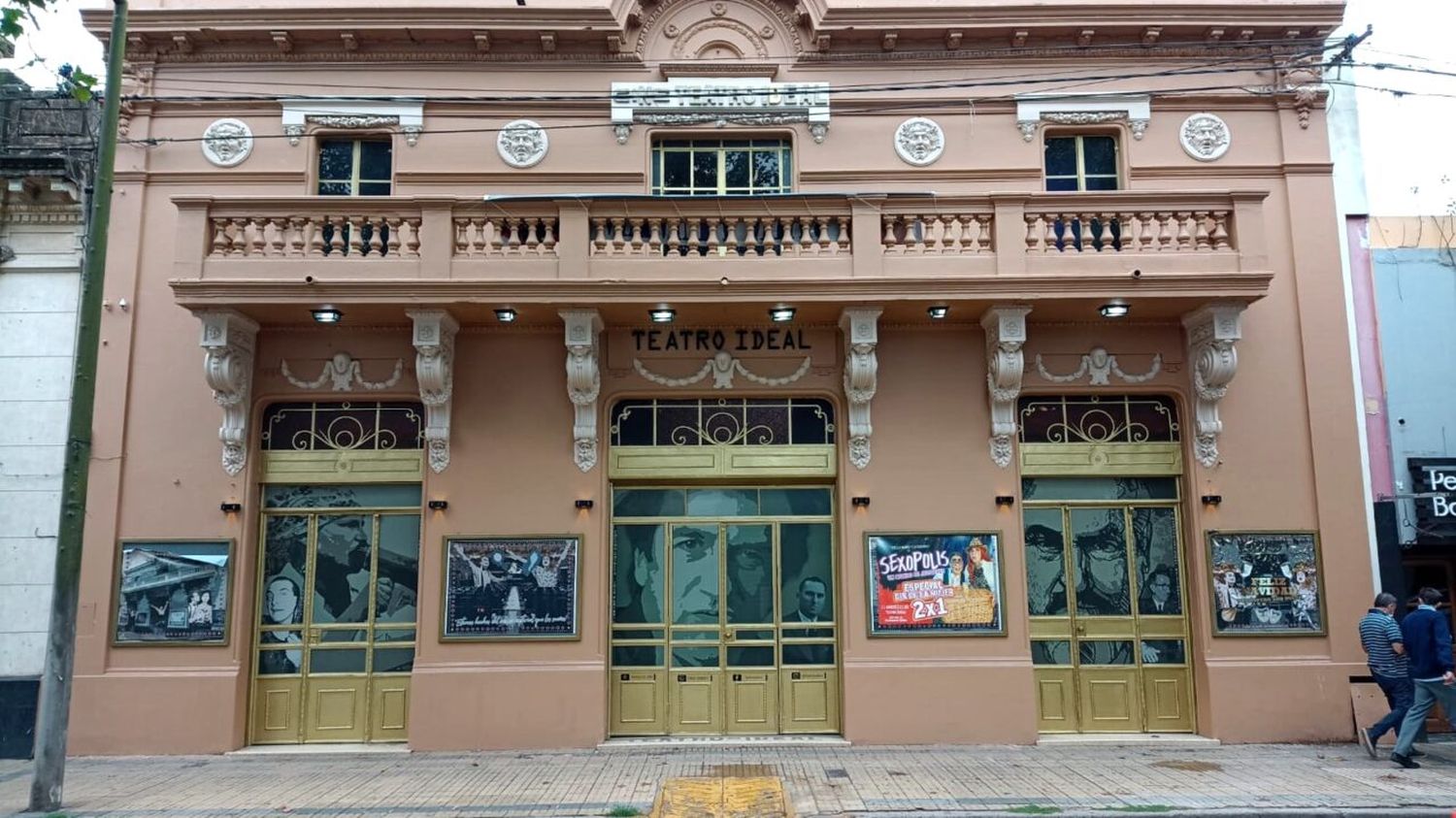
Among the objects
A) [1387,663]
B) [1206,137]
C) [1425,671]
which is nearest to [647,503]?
[1387,663]

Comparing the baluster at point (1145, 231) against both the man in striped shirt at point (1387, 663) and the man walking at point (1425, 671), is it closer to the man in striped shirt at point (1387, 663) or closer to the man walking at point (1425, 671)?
the man in striped shirt at point (1387, 663)

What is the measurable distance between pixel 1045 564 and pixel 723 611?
12.3ft

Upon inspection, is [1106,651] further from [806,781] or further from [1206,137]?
[1206,137]

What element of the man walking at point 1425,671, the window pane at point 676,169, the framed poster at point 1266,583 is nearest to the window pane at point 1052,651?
the framed poster at point 1266,583

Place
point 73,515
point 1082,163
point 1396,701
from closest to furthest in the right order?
1. point 73,515
2. point 1396,701
3. point 1082,163

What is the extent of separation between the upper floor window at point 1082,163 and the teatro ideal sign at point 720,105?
2871 mm

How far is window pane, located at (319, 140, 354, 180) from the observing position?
1239 centimetres

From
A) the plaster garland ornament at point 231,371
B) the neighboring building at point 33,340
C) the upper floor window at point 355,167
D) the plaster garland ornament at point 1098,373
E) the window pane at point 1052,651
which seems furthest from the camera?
the upper floor window at point 355,167

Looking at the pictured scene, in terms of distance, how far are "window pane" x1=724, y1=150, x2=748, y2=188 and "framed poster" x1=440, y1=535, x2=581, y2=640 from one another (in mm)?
4712

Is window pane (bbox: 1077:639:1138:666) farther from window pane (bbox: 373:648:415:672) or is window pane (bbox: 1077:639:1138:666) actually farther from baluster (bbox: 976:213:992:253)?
window pane (bbox: 373:648:415:672)

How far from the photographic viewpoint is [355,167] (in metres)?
12.4

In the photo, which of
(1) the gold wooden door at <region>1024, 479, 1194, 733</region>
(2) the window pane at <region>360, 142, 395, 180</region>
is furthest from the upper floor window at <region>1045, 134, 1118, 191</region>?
(2) the window pane at <region>360, 142, 395, 180</region>

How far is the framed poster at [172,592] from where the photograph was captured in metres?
11.1

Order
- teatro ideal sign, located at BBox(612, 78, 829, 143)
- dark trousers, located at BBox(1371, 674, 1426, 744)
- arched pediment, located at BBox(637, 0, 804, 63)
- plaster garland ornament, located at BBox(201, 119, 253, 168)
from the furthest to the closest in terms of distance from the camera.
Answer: arched pediment, located at BBox(637, 0, 804, 63) → teatro ideal sign, located at BBox(612, 78, 829, 143) → plaster garland ornament, located at BBox(201, 119, 253, 168) → dark trousers, located at BBox(1371, 674, 1426, 744)
